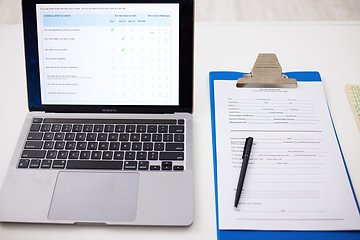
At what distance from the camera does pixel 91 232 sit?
0.56 meters

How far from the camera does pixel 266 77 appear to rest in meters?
0.76

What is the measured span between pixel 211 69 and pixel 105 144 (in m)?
0.35

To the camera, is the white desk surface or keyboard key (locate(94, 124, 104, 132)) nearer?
the white desk surface

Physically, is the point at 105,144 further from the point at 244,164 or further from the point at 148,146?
the point at 244,164

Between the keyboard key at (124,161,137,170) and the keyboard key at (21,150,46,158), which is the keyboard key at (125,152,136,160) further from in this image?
the keyboard key at (21,150,46,158)

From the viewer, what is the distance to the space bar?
62 cm

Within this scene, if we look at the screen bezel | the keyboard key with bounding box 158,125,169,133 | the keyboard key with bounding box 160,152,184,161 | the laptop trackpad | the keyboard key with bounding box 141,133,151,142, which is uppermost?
the screen bezel

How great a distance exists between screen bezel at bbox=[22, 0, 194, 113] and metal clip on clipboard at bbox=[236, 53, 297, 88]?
6.3 inches

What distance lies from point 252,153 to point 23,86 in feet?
1.96

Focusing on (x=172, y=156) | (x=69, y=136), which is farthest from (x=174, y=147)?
(x=69, y=136)

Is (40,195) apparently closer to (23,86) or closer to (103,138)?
(103,138)

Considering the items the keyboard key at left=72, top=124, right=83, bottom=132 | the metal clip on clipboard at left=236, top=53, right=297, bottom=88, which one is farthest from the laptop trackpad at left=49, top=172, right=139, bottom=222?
the metal clip on clipboard at left=236, top=53, right=297, bottom=88

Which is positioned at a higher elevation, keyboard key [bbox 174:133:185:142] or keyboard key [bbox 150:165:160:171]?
keyboard key [bbox 174:133:185:142]

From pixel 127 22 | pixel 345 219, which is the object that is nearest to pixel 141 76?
pixel 127 22
